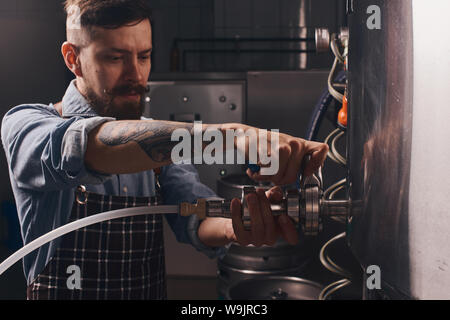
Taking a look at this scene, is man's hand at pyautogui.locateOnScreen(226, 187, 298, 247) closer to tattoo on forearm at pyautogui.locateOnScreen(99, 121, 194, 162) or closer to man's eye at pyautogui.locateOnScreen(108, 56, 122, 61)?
tattoo on forearm at pyautogui.locateOnScreen(99, 121, 194, 162)

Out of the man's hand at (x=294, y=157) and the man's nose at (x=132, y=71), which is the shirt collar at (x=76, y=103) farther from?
the man's hand at (x=294, y=157)

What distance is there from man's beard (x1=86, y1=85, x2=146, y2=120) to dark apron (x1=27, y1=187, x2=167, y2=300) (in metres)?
0.19

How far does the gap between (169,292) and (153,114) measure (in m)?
0.67

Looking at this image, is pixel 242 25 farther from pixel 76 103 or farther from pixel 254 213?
pixel 254 213

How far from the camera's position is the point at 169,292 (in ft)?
5.14

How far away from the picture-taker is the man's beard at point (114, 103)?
0.87m

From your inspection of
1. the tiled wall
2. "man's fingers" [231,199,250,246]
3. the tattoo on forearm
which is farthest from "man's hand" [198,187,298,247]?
the tiled wall

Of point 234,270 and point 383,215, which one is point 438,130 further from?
point 234,270

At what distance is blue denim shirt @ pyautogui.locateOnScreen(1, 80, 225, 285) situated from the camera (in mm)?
541

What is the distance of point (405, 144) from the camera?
14.2 inches

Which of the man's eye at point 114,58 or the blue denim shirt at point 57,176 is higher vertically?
the man's eye at point 114,58

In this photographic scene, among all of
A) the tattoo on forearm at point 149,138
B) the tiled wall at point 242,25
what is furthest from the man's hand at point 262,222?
the tiled wall at point 242,25

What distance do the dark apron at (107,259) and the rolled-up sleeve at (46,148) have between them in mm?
162

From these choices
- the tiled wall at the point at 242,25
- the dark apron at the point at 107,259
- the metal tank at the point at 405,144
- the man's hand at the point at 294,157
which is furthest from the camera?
the tiled wall at the point at 242,25
